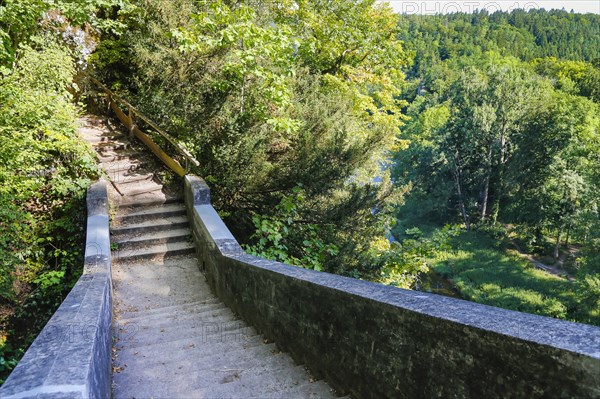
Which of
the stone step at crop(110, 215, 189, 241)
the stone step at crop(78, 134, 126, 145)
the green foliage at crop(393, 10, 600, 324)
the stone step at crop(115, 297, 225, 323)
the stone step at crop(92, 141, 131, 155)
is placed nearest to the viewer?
the stone step at crop(115, 297, 225, 323)

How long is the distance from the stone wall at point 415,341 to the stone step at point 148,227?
3.67 metres

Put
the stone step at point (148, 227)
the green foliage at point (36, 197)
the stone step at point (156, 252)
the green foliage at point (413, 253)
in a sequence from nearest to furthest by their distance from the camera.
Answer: the green foliage at point (36, 197) < the stone step at point (156, 252) < the stone step at point (148, 227) < the green foliage at point (413, 253)

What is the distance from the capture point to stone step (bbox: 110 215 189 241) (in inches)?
279

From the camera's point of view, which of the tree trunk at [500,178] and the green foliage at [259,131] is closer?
the green foliage at [259,131]

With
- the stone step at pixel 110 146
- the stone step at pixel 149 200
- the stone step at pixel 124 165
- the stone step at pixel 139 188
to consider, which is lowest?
the stone step at pixel 149 200

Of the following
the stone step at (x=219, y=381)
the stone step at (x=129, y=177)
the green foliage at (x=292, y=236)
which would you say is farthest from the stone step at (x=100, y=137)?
the stone step at (x=219, y=381)

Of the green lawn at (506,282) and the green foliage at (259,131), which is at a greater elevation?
the green foliage at (259,131)

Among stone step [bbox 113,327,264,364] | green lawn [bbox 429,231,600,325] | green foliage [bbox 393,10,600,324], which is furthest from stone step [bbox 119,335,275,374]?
green lawn [bbox 429,231,600,325]

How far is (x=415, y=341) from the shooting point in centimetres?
237

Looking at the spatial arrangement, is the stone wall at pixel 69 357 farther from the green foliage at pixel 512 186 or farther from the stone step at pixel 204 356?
the green foliage at pixel 512 186

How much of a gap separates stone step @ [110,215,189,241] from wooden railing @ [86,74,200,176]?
39.2 inches

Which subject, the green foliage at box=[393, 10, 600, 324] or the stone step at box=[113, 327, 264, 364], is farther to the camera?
the green foliage at box=[393, 10, 600, 324]

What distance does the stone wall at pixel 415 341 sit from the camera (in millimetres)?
1764

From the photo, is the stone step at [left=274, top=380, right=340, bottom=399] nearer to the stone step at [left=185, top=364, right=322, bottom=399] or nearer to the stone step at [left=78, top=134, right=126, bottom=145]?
the stone step at [left=185, top=364, right=322, bottom=399]
